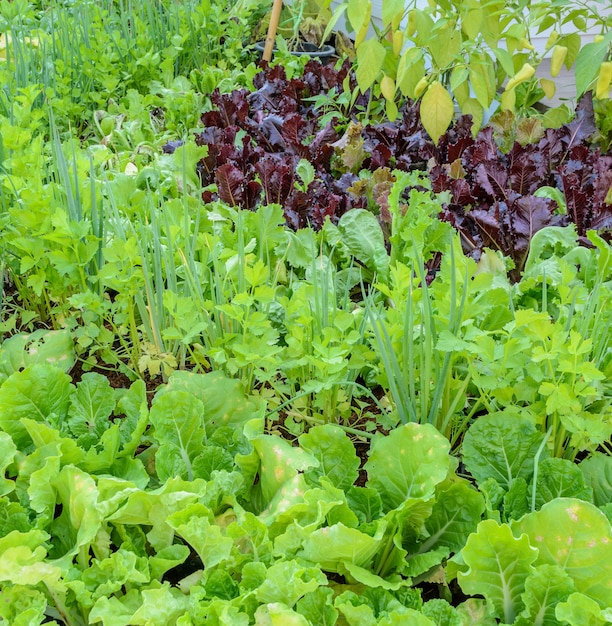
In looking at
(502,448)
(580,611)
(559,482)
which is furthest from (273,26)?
(580,611)

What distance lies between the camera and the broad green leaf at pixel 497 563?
1024 mm

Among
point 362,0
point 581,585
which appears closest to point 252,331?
point 581,585

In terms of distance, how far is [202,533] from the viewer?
1079 millimetres

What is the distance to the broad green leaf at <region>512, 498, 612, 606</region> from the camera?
3.43ft

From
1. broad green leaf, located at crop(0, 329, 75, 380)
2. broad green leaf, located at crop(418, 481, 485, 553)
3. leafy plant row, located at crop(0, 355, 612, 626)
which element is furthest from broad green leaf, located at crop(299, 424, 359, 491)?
broad green leaf, located at crop(0, 329, 75, 380)

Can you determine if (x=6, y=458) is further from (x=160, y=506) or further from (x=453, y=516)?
(x=453, y=516)

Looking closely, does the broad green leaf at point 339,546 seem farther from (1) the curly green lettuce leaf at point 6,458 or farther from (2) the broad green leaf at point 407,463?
(1) the curly green lettuce leaf at point 6,458

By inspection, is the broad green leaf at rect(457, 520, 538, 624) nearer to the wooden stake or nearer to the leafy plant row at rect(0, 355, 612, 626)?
the leafy plant row at rect(0, 355, 612, 626)

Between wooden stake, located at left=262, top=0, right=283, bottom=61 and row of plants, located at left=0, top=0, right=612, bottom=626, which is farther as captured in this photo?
wooden stake, located at left=262, top=0, right=283, bottom=61

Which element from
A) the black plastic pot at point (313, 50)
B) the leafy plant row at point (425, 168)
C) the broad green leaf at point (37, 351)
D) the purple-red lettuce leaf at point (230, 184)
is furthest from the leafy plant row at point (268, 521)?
the black plastic pot at point (313, 50)

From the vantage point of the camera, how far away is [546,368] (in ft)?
4.23

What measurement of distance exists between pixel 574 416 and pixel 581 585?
0.27 m

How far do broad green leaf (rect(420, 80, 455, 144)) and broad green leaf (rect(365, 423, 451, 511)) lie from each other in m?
1.32

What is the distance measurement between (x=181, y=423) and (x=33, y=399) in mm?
326
